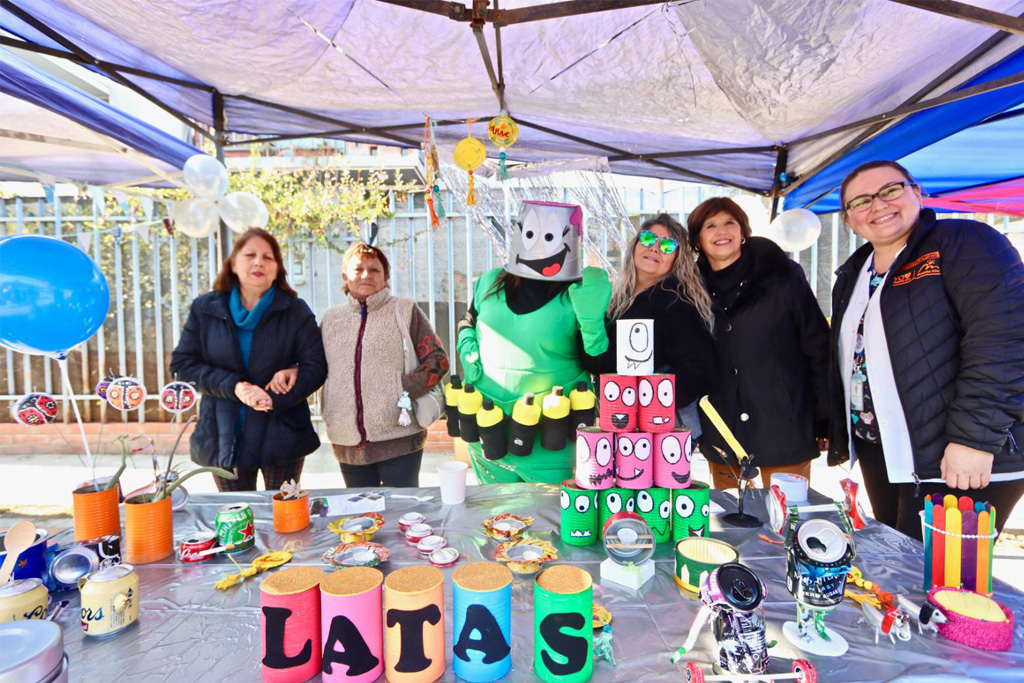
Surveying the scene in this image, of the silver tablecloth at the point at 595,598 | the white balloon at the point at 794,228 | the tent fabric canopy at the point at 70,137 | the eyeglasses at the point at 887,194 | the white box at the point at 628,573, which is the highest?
the tent fabric canopy at the point at 70,137

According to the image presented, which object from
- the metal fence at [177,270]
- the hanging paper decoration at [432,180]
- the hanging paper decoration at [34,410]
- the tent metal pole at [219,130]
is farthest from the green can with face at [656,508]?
the metal fence at [177,270]

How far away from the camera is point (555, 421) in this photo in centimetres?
166

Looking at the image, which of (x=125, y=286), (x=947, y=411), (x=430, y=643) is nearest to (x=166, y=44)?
(x=430, y=643)

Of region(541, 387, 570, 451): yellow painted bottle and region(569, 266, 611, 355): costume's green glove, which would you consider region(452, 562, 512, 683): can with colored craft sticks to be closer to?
region(541, 387, 570, 451): yellow painted bottle

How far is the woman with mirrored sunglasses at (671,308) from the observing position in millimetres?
1842

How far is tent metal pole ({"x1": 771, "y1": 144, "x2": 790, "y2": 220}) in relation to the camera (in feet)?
9.85

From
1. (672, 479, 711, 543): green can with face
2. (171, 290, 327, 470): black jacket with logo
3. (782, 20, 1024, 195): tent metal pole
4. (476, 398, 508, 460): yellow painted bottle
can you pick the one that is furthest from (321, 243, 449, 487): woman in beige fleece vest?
(782, 20, 1024, 195): tent metal pole

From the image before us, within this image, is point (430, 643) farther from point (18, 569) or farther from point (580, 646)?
point (18, 569)

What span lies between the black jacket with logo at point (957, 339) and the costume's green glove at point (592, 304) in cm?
80

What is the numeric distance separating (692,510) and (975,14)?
4.71 ft

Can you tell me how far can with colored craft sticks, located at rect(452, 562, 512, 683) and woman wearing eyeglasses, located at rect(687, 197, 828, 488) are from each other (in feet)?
4.50

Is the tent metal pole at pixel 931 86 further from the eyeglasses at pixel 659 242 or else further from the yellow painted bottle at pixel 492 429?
the yellow painted bottle at pixel 492 429

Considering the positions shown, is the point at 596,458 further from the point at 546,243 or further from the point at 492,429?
the point at 546,243

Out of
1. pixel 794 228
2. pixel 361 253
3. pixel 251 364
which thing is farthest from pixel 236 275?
pixel 794 228
